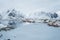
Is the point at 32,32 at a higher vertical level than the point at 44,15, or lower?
lower

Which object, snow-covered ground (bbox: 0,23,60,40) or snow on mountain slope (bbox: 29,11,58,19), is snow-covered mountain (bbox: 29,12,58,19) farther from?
snow-covered ground (bbox: 0,23,60,40)

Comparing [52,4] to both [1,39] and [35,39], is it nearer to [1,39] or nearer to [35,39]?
[35,39]

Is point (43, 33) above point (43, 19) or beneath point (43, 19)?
beneath

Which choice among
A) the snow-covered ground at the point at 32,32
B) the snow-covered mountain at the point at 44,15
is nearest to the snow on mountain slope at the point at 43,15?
the snow-covered mountain at the point at 44,15

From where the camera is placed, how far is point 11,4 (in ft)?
6.82

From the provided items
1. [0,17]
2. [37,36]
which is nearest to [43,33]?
[37,36]

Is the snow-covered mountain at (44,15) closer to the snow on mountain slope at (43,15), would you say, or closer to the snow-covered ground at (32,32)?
the snow on mountain slope at (43,15)

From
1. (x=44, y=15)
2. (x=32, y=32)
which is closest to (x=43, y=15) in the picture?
(x=44, y=15)

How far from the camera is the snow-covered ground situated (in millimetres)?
1781

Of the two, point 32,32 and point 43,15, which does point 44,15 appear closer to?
point 43,15

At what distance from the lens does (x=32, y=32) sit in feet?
6.08

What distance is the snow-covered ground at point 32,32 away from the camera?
1781 mm

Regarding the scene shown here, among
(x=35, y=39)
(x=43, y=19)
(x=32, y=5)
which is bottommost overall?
(x=35, y=39)

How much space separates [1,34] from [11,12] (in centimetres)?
34
